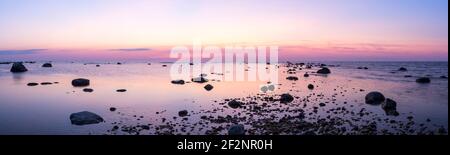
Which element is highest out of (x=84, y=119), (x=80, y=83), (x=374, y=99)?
(x=80, y=83)

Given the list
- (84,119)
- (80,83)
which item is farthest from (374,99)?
(80,83)

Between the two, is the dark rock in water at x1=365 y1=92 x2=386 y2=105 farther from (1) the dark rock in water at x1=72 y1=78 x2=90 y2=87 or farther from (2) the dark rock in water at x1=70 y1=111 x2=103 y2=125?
(1) the dark rock in water at x1=72 y1=78 x2=90 y2=87

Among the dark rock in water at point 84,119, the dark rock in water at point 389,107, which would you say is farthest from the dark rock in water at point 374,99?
the dark rock in water at point 84,119

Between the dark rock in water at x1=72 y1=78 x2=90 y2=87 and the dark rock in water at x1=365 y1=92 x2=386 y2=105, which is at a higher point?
the dark rock in water at x1=72 y1=78 x2=90 y2=87

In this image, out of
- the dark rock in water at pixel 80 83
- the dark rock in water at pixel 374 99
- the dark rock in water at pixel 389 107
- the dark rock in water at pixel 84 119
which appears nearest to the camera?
the dark rock in water at pixel 84 119

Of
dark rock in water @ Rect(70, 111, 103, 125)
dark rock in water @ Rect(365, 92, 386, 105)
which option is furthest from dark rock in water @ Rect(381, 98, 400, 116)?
dark rock in water @ Rect(70, 111, 103, 125)

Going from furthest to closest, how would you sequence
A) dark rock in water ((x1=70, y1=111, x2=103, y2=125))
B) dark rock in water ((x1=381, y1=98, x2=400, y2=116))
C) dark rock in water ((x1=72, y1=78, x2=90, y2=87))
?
1. dark rock in water ((x1=72, y1=78, x2=90, y2=87))
2. dark rock in water ((x1=381, y1=98, x2=400, y2=116))
3. dark rock in water ((x1=70, y1=111, x2=103, y2=125))

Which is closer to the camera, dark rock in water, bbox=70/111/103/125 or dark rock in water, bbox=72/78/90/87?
dark rock in water, bbox=70/111/103/125

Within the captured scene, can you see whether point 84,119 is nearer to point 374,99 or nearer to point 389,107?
point 389,107

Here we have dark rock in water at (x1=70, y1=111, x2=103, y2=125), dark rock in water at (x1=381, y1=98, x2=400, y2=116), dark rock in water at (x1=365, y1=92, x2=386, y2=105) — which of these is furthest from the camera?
dark rock in water at (x1=365, y1=92, x2=386, y2=105)

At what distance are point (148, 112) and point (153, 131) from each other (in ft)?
17.1

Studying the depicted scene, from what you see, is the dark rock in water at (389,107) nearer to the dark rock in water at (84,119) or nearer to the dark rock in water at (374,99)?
the dark rock in water at (374,99)
